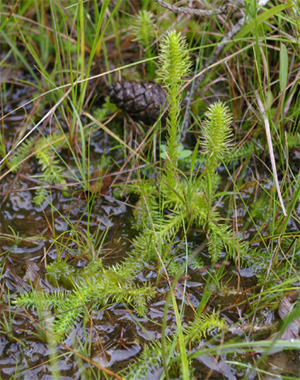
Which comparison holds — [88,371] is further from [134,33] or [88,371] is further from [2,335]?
[134,33]

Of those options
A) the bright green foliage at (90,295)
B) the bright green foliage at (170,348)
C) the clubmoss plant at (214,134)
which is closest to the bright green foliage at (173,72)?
the clubmoss plant at (214,134)

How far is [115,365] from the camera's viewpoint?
1490 millimetres

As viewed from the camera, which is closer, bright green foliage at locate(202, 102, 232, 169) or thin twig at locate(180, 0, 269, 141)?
bright green foliage at locate(202, 102, 232, 169)

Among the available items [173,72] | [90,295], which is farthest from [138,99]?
[90,295]

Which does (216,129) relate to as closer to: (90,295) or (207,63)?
(207,63)

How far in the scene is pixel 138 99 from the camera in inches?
88.4

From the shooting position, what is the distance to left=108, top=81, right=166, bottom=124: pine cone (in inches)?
88.7

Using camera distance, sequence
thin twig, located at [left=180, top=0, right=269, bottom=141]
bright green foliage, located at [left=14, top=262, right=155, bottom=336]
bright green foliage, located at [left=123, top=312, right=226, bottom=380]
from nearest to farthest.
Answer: bright green foliage, located at [left=123, top=312, right=226, bottom=380]
bright green foliage, located at [left=14, top=262, right=155, bottom=336]
thin twig, located at [left=180, top=0, right=269, bottom=141]

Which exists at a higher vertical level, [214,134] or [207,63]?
[207,63]

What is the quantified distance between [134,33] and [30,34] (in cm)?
80

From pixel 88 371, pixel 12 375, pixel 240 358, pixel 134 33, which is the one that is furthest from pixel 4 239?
pixel 134 33

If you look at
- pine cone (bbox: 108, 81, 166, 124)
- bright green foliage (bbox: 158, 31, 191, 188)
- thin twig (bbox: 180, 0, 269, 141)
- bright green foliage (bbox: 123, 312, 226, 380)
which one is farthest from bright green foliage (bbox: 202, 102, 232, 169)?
bright green foliage (bbox: 123, 312, 226, 380)

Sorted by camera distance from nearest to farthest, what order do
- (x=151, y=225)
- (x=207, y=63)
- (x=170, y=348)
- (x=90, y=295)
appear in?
(x=170, y=348) → (x=90, y=295) → (x=151, y=225) → (x=207, y=63)

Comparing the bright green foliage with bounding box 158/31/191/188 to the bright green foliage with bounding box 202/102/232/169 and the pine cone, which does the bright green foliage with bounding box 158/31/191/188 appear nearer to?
the bright green foliage with bounding box 202/102/232/169
